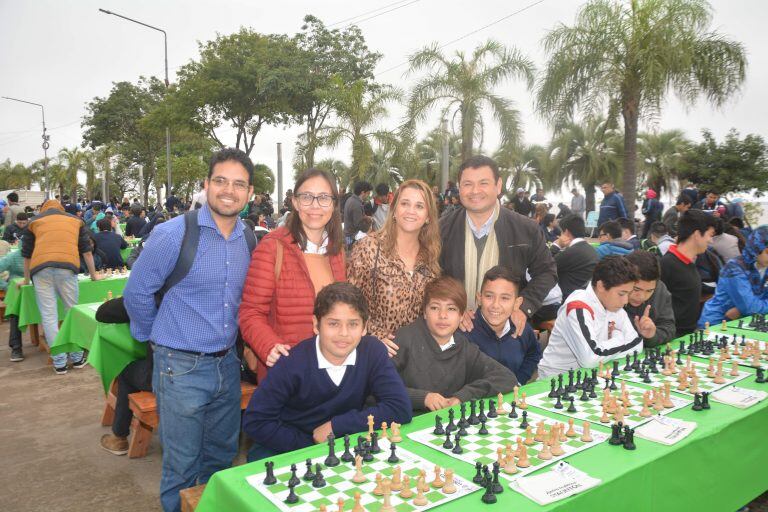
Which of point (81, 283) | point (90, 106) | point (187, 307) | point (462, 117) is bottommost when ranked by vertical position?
point (81, 283)

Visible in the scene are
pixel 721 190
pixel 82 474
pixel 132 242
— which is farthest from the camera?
pixel 721 190

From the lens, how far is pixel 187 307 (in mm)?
3125

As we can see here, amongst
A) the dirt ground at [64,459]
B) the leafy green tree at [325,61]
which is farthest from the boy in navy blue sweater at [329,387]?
the leafy green tree at [325,61]

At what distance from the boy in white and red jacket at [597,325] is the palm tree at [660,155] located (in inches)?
1276

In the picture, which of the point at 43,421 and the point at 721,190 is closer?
the point at 43,421

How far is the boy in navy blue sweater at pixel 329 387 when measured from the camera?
2.72 meters

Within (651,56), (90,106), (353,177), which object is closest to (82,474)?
(651,56)

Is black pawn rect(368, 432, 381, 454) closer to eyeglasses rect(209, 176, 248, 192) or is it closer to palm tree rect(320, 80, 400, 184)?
eyeglasses rect(209, 176, 248, 192)

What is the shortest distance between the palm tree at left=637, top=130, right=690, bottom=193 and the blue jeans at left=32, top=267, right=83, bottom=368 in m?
32.5

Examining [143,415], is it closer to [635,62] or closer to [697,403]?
[697,403]

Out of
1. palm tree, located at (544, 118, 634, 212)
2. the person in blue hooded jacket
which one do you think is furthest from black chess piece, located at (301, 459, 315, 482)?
palm tree, located at (544, 118, 634, 212)

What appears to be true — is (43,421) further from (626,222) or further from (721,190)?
(721,190)

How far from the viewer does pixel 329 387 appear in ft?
9.33

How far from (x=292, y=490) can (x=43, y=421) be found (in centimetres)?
504
